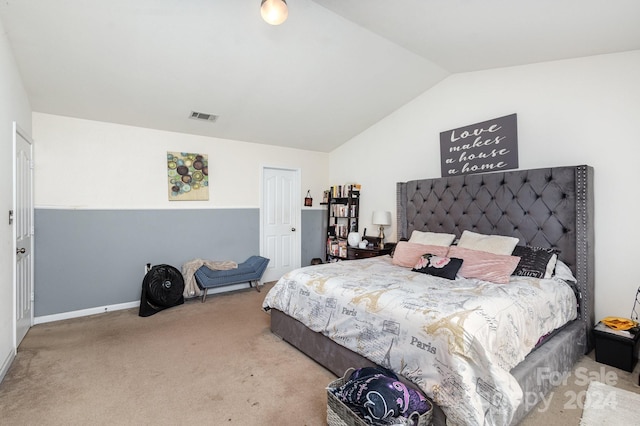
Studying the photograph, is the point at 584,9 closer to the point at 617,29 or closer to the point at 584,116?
the point at 617,29

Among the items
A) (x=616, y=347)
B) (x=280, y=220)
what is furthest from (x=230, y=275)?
(x=616, y=347)

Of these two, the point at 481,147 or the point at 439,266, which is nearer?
the point at 439,266

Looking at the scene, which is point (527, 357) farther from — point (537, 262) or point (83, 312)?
point (83, 312)

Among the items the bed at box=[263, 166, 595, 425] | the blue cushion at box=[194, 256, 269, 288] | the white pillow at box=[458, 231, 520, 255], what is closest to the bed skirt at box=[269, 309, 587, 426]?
the bed at box=[263, 166, 595, 425]

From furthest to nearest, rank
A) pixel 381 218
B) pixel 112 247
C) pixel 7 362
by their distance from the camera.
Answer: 1. pixel 381 218
2. pixel 112 247
3. pixel 7 362

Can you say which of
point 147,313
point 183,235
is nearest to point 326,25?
point 183,235

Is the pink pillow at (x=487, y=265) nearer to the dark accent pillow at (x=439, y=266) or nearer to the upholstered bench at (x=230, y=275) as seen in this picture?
the dark accent pillow at (x=439, y=266)

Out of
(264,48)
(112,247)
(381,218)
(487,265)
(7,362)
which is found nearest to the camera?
(7,362)

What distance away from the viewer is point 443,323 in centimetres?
163

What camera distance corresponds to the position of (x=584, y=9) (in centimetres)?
199

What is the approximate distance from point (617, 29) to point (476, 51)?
0.98 m

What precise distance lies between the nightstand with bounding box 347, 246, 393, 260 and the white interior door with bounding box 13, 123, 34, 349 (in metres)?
3.64

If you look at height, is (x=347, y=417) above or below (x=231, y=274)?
below

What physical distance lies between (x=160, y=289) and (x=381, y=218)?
2.98m
